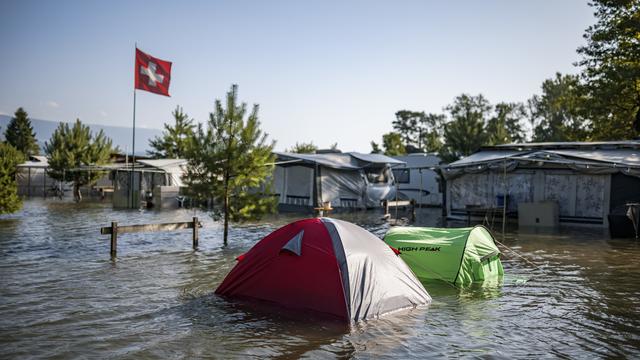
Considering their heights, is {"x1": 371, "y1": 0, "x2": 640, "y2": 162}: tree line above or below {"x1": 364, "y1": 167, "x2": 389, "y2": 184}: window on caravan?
above

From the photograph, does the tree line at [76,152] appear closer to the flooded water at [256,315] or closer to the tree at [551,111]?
the flooded water at [256,315]

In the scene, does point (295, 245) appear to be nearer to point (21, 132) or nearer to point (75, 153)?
point (75, 153)

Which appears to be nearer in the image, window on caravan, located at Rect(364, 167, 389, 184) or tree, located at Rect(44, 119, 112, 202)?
window on caravan, located at Rect(364, 167, 389, 184)

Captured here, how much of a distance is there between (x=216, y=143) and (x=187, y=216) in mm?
10012

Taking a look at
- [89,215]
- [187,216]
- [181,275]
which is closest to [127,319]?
[181,275]

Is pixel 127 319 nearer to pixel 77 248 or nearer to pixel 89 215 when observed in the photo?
pixel 77 248

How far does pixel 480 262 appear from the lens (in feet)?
35.8

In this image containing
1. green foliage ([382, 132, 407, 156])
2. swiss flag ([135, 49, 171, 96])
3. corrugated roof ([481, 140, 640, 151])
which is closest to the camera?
corrugated roof ([481, 140, 640, 151])

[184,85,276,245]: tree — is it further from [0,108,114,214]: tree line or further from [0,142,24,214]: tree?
[0,108,114,214]: tree line

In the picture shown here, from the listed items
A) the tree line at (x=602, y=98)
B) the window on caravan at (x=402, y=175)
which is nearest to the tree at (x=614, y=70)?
the tree line at (x=602, y=98)

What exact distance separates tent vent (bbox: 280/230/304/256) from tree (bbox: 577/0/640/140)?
25.3 meters

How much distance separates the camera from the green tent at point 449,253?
420 inches

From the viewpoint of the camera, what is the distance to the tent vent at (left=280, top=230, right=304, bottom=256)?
28.3ft

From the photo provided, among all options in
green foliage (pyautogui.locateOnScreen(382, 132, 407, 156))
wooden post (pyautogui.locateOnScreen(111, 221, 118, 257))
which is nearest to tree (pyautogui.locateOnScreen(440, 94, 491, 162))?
green foliage (pyautogui.locateOnScreen(382, 132, 407, 156))
